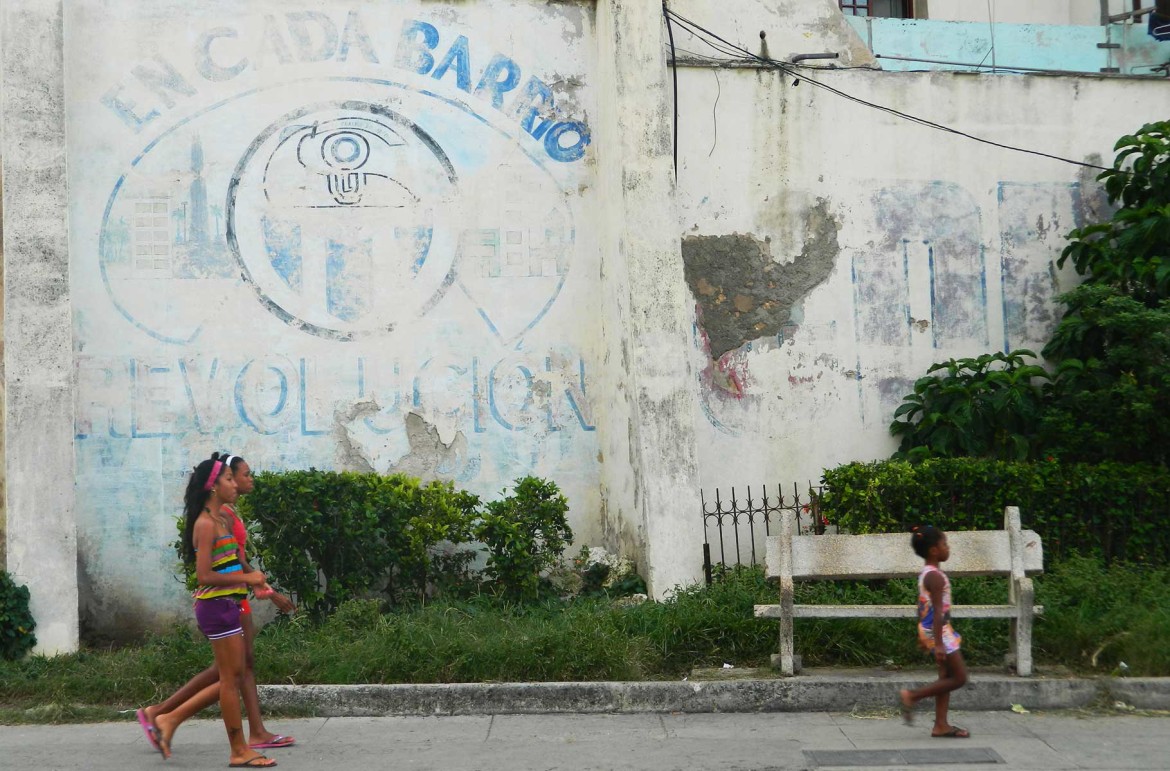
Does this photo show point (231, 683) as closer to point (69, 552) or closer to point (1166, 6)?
point (69, 552)

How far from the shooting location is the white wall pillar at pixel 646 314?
8.53 m

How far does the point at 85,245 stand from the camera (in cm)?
909

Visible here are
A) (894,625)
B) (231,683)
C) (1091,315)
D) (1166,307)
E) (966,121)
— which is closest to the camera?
(231,683)

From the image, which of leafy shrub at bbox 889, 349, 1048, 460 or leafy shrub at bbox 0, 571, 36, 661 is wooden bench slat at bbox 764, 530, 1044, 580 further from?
leafy shrub at bbox 0, 571, 36, 661

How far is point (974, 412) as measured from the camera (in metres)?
9.50

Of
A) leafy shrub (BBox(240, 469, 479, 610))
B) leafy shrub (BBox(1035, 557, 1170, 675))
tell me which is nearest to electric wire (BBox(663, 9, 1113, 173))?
leafy shrub (BBox(1035, 557, 1170, 675))

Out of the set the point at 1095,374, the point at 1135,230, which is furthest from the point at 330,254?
the point at 1135,230

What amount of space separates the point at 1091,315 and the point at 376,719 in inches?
250

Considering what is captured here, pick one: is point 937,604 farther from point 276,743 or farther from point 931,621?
point 276,743

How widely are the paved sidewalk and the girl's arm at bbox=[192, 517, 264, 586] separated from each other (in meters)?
0.97

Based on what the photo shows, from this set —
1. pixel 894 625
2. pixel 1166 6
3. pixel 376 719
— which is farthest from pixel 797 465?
pixel 1166 6

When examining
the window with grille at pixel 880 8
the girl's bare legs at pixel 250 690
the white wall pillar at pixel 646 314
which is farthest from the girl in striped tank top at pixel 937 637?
the window with grille at pixel 880 8

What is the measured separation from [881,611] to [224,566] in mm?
3812

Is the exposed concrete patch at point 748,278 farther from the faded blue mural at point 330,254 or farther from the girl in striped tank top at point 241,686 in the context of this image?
the girl in striped tank top at point 241,686
